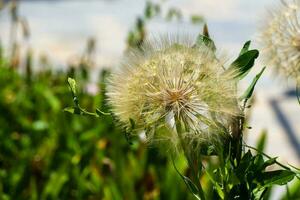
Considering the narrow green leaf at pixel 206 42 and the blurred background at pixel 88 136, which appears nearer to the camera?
the narrow green leaf at pixel 206 42

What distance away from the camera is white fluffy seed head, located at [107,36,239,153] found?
1.01 meters

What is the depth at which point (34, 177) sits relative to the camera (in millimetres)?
2604

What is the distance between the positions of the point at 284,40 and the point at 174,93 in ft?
0.80

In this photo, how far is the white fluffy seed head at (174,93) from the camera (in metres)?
1.01

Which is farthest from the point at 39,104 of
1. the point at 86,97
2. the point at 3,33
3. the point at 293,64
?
the point at 3,33

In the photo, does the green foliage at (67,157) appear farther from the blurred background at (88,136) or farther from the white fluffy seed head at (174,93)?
the white fluffy seed head at (174,93)

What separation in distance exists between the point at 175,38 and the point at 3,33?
5699 millimetres

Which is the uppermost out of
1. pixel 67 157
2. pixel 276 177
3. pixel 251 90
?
pixel 251 90

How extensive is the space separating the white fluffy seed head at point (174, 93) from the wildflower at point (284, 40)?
176 mm

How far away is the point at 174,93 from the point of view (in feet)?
3.40

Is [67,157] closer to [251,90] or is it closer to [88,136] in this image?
[88,136]

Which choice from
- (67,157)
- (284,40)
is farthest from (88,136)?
(284,40)

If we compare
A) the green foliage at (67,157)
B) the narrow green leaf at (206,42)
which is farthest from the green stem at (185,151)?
the green foliage at (67,157)

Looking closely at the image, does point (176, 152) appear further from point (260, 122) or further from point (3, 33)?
point (3, 33)
